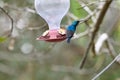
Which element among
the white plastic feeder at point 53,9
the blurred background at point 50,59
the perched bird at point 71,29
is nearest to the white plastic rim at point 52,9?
the white plastic feeder at point 53,9

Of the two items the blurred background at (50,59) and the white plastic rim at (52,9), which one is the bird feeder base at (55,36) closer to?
the white plastic rim at (52,9)

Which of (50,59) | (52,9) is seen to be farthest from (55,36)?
(50,59)

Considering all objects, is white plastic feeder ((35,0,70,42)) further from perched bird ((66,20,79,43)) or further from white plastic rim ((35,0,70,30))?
perched bird ((66,20,79,43))

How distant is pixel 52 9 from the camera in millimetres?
2432

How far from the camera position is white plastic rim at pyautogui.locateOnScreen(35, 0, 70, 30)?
2.40 m

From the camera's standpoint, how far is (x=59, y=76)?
240 inches

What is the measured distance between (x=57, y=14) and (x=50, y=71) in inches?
147

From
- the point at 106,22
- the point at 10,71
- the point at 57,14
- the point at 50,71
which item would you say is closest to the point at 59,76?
the point at 50,71

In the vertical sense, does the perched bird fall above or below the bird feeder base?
above

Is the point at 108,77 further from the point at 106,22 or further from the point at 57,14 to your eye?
the point at 57,14

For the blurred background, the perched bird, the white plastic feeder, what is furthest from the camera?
the blurred background

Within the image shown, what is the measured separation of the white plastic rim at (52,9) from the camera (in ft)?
7.87

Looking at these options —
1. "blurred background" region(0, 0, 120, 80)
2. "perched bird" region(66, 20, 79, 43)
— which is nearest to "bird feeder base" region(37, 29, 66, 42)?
"perched bird" region(66, 20, 79, 43)

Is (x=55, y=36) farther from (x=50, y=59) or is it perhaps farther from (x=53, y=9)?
(x=50, y=59)
